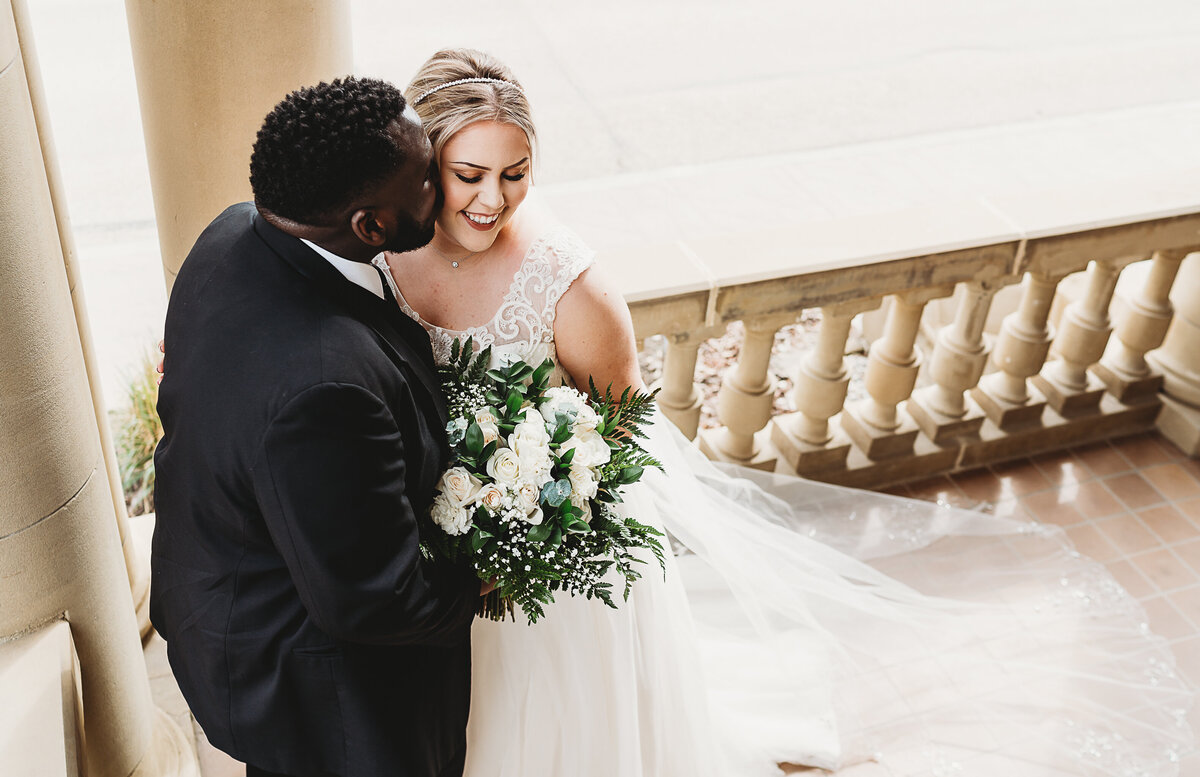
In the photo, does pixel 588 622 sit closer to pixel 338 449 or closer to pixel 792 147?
pixel 338 449

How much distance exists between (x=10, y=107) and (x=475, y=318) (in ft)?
3.34

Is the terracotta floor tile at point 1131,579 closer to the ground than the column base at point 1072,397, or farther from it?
closer to the ground

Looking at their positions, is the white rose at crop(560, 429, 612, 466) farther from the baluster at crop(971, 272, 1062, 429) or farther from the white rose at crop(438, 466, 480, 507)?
the baluster at crop(971, 272, 1062, 429)

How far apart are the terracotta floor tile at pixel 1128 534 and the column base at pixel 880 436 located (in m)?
0.79

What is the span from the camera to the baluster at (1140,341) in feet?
14.6

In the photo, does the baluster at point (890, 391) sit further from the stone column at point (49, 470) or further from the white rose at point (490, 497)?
the stone column at point (49, 470)

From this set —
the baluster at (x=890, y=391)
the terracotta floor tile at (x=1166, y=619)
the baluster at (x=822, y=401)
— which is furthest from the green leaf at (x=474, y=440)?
the terracotta floor tile at (x=1166, y=619)

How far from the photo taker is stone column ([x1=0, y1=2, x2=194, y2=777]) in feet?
5.91

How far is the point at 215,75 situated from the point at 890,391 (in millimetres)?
2769

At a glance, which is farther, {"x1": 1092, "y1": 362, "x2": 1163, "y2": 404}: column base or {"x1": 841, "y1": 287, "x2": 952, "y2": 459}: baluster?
{"x1": 1092, "y1": 362, "x2": 1163, "y2": 404}: column base

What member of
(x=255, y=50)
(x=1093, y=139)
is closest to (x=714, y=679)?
(x=255, y=50)

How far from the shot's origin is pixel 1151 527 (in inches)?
166

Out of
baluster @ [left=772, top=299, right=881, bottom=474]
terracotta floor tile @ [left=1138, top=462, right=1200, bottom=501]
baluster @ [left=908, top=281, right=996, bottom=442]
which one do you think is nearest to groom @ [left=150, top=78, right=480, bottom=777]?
baluster @ [left=772, top=299, right=881, bottom=474]

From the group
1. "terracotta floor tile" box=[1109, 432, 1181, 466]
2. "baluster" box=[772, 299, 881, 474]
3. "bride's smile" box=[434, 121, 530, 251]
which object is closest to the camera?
"bride's smile" box=[434, 121, 530, 251]
